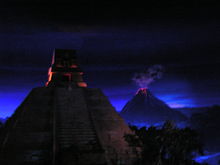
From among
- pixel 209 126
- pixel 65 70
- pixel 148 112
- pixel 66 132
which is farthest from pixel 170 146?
pixel 148 112

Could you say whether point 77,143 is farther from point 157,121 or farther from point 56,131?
point 157,121

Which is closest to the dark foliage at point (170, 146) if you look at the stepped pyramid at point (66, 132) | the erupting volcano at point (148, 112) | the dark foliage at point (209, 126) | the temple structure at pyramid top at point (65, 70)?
the stepped pyramid at point (66, 132)

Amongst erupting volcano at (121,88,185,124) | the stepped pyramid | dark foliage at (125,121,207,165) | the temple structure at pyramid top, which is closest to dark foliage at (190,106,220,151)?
erupting volcano at (121,88,185,124)

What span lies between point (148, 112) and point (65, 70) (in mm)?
53854

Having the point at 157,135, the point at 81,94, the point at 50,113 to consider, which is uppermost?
the point at 81,94

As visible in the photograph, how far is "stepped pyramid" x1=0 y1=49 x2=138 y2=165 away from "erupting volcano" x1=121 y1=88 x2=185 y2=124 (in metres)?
53.0

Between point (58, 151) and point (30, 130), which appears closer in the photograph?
point (58, 151)

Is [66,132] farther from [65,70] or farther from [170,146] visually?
[65,70]

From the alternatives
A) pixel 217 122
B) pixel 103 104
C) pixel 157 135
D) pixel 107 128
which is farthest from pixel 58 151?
pixel 217 122

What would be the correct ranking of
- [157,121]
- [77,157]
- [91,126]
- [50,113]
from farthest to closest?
1. [157,121]
2. [50,113]
3. [91,126]
4. [77,157]

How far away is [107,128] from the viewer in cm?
1991

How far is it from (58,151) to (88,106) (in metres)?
7.41

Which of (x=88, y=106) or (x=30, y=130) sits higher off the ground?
(x=88, y=106)

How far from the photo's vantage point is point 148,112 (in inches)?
3103
